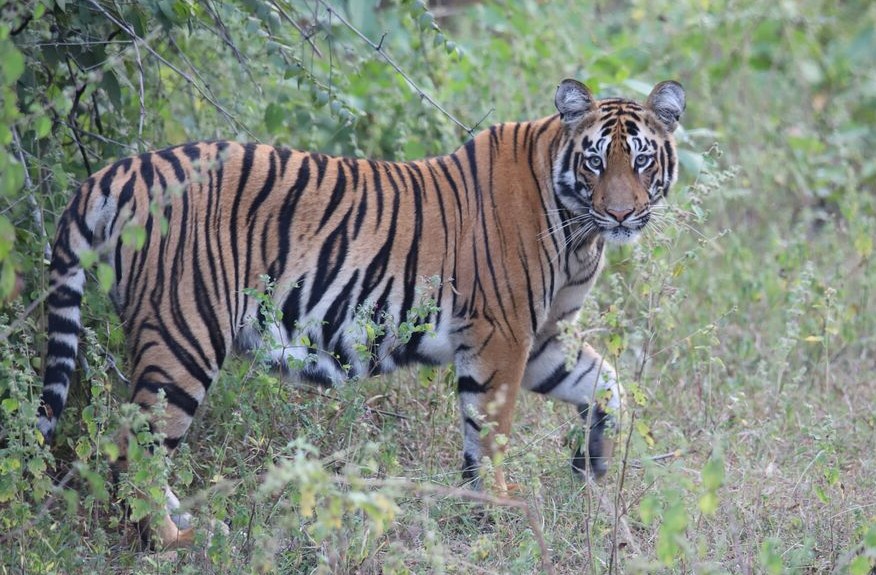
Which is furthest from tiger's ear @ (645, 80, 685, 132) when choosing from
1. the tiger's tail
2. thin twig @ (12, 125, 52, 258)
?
thin twig @ (12, 125, 52, 258)

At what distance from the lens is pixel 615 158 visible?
4531 mm

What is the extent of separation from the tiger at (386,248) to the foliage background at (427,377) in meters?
0.17

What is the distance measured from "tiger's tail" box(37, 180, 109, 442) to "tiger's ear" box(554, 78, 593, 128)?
1.73 m

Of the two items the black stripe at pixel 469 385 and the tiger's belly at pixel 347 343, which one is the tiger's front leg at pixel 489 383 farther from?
the tiger's belly at pixel 347 343

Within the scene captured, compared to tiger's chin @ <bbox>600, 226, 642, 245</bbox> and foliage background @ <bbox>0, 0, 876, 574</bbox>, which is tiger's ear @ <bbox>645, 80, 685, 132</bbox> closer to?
foliage background @ <bbox>0, 0, 876, 574</bbox>

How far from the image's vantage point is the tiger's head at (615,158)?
4504 millimetres

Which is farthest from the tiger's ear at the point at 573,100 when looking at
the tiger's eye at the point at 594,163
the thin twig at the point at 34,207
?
A: the thin twig at the point at 34,207

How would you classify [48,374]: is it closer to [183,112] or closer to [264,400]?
[264,400]

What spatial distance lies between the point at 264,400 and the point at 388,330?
0.57 m

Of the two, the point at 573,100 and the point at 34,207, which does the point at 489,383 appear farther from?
the point at 34,207

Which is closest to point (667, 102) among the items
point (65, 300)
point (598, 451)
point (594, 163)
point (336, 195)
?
point (594, 163)

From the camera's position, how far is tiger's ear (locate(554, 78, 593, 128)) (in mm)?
4629

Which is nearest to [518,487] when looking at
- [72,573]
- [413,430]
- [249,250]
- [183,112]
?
[413,430]

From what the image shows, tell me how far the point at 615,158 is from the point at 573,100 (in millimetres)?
299
